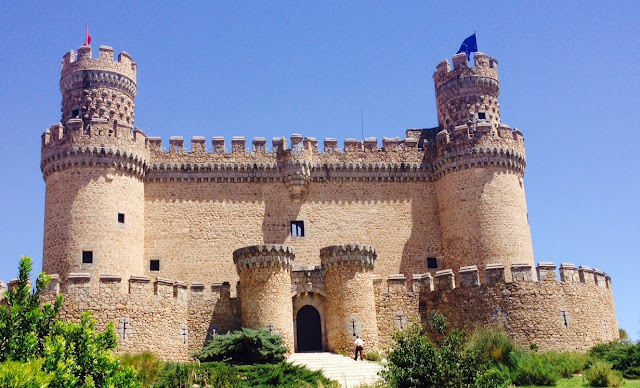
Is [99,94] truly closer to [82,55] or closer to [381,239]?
[82,55]

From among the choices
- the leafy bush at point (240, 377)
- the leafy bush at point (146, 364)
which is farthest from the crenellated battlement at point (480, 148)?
the leafy bush at point (146, 364)

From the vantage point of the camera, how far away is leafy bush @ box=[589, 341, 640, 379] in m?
21.2

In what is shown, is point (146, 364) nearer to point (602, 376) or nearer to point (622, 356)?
point (602, 376)

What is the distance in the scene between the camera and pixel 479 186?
3070cm

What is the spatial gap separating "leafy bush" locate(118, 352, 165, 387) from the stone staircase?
380 cm

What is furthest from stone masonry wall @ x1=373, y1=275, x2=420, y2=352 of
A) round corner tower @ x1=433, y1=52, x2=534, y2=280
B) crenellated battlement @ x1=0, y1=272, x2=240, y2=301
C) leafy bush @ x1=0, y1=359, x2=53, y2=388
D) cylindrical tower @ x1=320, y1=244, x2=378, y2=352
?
leafy bush @ x1=0, y1=359, x2=53, y2=388

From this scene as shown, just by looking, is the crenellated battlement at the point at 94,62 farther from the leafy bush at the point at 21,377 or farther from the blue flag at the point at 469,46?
the leafy bush at the point at 21,377

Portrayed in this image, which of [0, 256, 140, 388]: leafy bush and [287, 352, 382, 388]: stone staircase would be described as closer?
[0, 256, 140, 388]: leafy bush

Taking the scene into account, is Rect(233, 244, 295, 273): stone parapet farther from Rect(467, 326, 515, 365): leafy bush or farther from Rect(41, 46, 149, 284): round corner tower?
Rect(467, 326, 515, 365): leafy bush

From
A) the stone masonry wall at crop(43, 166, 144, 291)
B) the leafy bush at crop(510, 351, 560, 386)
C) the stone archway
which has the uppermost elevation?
the stone masonry wall at crop(43, 166, 144, 291)

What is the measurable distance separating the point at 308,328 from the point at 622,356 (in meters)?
10.1

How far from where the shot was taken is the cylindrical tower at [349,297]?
24875mm

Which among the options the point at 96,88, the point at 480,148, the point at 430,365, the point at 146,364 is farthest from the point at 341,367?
the point at 96,88

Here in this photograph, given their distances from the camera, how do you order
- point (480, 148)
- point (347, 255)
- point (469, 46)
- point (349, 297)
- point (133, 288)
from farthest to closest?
point (469, 46) < point (480, 148) < point (347, 255) < point (349, 297) < point (133, 288)
